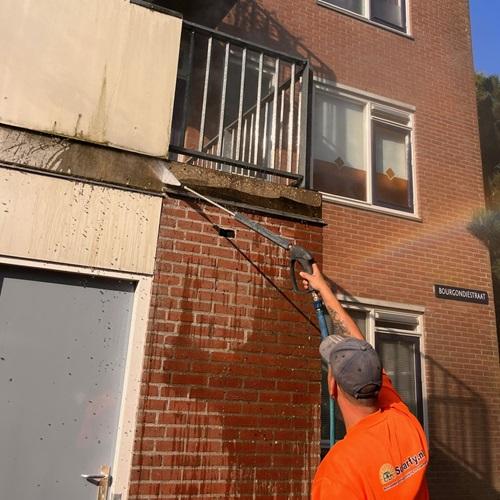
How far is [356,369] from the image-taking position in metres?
2.02

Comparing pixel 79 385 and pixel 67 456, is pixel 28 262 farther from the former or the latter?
pixel 67 456

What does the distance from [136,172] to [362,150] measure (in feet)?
17.6

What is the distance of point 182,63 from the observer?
659 centimetres

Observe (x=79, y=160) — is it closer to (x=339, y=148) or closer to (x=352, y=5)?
(x=339, y=148)

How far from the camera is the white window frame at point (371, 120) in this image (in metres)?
7.84

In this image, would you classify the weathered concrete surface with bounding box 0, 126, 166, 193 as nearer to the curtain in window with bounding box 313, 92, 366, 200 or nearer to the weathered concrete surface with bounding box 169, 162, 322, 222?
the weathered concrete surface with bounding box 169, 162, 322, 222

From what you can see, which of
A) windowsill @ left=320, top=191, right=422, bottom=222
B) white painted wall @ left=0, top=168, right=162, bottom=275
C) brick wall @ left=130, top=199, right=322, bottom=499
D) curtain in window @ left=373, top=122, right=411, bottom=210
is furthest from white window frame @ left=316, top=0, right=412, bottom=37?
white painted wall @ left=0, top=168, right=162, bottom=275

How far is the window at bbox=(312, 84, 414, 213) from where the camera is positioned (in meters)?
7.84

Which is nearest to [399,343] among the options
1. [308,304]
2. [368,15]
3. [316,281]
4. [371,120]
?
[371,120]

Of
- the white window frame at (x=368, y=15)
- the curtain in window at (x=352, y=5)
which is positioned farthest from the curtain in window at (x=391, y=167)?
the curtain in window at (x=352, y=5)

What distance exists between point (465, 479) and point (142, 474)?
5.60 metres

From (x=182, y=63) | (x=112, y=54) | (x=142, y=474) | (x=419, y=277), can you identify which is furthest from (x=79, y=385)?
(x=419, y=277)

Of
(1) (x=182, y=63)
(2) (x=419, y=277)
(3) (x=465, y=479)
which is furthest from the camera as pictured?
(2) (x=419, y=277)

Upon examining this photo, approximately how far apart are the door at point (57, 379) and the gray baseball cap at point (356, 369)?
1722mm
